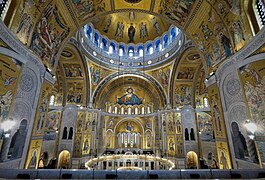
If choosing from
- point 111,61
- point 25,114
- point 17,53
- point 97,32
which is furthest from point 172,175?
point 97,32

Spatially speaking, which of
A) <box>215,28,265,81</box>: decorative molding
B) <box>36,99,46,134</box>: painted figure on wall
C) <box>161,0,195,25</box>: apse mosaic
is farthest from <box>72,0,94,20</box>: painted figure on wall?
<box>215,28,265,81</box>: decorative molding

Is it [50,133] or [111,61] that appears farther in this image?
[111,61]

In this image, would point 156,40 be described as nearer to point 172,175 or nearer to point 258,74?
point 258,74

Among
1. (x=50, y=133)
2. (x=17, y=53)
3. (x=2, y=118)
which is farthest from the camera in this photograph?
(x=50, y=133)

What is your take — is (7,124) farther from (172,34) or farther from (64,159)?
(172,34)

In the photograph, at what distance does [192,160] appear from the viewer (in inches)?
669

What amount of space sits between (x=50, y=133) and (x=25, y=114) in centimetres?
1323

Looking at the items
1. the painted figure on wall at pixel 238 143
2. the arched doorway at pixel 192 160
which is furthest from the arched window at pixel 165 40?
the painted figure on wall at pixel 238 143

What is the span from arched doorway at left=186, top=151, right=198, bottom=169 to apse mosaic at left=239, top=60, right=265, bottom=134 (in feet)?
42.8

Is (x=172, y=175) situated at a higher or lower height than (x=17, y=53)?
lower

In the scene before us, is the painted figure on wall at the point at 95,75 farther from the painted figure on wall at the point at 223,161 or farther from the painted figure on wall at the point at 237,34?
the painted figure on wall at the point at 223,161

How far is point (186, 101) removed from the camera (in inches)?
733

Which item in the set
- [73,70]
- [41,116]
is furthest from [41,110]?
Result: [73,70]

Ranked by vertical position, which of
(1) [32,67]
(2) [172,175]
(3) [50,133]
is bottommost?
(2) [172,175]
